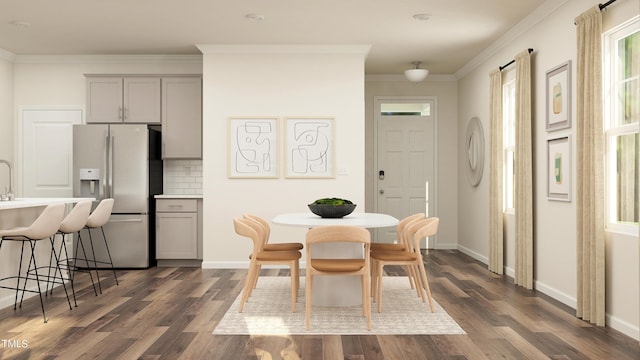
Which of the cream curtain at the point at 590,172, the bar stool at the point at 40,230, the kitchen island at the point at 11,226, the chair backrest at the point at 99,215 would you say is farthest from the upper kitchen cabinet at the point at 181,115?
the cream curtain at the point at 590,172

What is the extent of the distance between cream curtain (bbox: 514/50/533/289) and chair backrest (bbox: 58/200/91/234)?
14.3ft

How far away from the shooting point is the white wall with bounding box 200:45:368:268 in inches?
260

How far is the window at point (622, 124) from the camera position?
3787mm

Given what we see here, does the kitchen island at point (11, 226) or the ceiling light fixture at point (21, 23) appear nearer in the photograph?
the kitchen island at point (11, 226)

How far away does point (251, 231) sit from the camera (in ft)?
13.9

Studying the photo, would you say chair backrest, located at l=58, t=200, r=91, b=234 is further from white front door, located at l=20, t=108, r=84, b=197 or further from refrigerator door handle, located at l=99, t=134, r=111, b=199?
white front door, located at l=20, t=108, r=84, b=197

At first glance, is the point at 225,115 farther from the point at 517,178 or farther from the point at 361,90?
the point at 517,178

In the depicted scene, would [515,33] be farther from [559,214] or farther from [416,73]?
[559,214]

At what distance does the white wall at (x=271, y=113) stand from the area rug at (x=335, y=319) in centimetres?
179

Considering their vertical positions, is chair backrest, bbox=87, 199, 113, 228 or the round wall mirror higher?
the round wall mirror

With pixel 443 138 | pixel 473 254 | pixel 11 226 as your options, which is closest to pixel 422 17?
pixel 443 138

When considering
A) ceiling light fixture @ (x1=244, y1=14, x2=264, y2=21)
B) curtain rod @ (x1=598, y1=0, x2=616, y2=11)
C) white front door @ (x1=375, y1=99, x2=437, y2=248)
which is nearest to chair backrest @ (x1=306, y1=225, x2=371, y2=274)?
curtain rod @ (x1=598, y1=0, x2=616, y2=11)

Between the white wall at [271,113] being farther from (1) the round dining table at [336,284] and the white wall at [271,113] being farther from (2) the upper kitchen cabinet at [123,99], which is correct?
(1) the round dining table at [336,284]

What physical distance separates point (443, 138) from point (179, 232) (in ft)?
14.5
